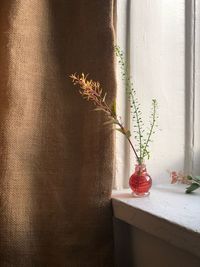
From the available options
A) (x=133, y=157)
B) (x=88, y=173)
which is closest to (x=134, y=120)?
(x=133, y=157)

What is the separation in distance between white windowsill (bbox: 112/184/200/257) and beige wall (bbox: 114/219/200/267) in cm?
5

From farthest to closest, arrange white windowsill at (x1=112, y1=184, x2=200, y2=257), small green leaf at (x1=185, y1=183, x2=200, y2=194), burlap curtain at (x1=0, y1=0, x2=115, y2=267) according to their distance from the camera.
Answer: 1. small green leaf at (x1=185, y1=183, x2=200, y2=194)
2. burlap curtain at (x1=0, y1=0, x2=115, y2=267)
3. white windowsill at (x1=112, y1=184, x2=200, y2=257)

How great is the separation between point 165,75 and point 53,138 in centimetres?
41

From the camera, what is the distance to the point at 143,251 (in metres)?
0.78

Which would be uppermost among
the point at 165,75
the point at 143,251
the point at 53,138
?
the point at 165,75

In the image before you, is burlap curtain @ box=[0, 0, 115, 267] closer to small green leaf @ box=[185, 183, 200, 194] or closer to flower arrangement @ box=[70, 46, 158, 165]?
flower arrangement @ box=[70, 46, 158, 165]

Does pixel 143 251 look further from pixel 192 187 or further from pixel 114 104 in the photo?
pixel 114 104

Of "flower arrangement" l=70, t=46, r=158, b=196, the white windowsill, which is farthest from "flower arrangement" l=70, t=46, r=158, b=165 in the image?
the white windowsill

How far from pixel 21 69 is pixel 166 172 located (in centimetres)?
52

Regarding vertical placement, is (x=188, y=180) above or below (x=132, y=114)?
below

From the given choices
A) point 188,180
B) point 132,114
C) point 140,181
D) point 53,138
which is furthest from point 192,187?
point 53,138

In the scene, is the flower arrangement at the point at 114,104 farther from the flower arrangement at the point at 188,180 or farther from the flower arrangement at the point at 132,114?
the flower arrangement at the point at 188,180

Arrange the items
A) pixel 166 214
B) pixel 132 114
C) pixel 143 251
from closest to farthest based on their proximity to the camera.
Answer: pixel 166 214, pixel 143 251, pixel 132 114

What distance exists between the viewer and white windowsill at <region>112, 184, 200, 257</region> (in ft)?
1.94
